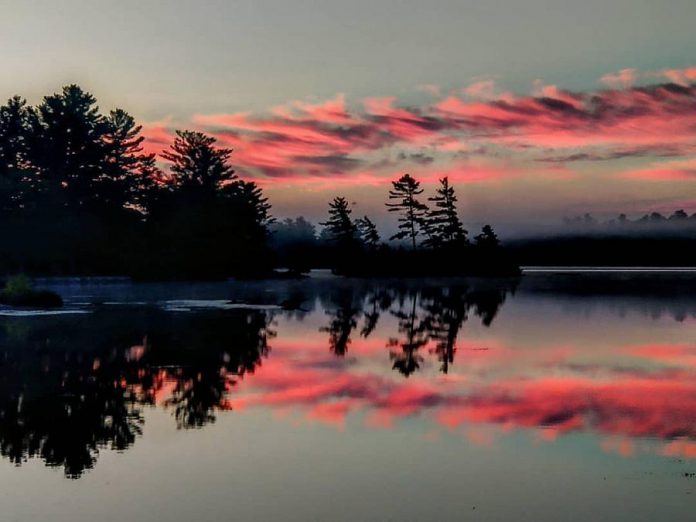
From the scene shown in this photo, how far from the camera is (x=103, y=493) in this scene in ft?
33.2

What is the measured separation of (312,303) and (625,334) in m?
23.1

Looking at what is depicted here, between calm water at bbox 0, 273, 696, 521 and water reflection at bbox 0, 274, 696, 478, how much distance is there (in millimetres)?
69

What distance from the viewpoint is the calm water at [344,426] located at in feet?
32.3

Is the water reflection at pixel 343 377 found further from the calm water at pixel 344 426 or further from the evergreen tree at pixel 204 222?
the evergreen tree at pixel 204 222

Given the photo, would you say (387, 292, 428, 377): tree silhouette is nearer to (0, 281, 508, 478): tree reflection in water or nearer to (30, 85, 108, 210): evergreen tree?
(0, 281, 508, 478): tree reflection in water

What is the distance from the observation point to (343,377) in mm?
19875

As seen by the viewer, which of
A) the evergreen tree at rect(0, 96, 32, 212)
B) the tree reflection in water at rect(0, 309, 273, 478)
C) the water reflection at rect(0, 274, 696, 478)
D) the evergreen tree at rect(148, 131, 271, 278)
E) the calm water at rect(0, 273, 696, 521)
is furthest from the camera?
the evergreen tree at rect(148, 131, 271, 278)

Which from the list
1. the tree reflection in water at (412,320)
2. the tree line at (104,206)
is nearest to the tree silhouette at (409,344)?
the tree reflection in water at (412,320)

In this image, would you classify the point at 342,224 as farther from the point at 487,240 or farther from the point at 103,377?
the point at 103,377

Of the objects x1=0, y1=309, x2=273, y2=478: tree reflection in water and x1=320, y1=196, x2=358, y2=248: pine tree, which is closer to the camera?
x1=0, y1=309, x2=273, y2=478: tree reflection in water

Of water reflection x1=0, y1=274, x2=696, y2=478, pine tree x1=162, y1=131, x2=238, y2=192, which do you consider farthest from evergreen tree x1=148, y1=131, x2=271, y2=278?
water reflection x1=0, y1=274, x2=696, y2=478

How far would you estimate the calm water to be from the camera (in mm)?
9844

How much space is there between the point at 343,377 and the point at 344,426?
5.75 metres

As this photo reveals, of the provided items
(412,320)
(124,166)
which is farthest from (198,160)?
(412,320)
